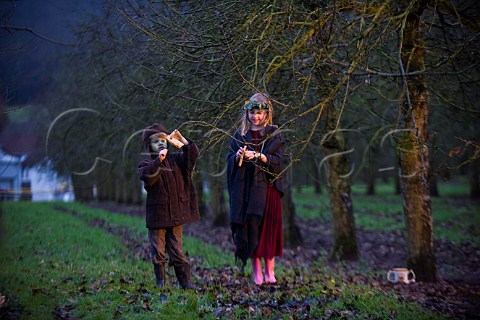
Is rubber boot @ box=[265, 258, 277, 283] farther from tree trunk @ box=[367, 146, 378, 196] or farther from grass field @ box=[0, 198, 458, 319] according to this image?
tree trunk @ box=[367, 146, 378, 196]

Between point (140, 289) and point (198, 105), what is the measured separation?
2.39 m

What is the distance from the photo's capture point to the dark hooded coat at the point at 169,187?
7.05m

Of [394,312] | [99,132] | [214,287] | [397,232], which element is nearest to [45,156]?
[99,132]

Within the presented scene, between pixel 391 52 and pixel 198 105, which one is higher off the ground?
pixel 391 52

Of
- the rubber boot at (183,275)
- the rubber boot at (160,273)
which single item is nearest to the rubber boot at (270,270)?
the rubber boot at (183,275)

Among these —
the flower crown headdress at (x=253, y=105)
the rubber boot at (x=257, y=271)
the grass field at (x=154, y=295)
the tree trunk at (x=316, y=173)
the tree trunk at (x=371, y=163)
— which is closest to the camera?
the grass field at (x=154, y=295)

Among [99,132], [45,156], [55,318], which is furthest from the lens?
[45,156]

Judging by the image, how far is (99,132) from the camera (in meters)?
14.3

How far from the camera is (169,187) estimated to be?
712 centimetres

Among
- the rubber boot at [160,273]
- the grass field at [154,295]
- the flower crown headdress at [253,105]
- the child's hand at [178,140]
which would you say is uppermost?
the flower crown headdress at [253,105]

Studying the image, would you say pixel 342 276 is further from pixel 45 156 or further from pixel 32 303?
pixel 45 156

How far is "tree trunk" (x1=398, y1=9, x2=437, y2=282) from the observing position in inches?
336

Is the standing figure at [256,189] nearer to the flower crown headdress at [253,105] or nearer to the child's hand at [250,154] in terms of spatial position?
the flower crown headdress at [253,105]

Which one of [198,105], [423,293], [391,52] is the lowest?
[423,293]
